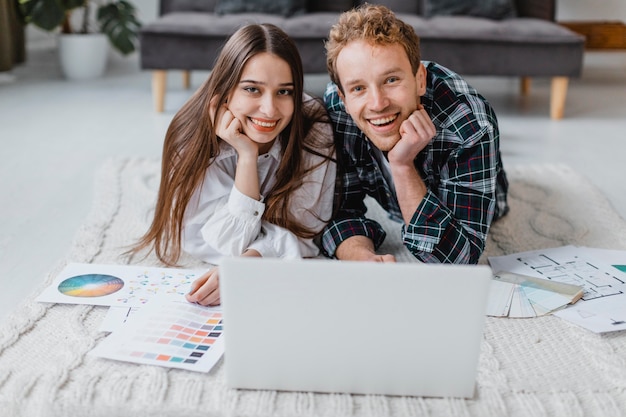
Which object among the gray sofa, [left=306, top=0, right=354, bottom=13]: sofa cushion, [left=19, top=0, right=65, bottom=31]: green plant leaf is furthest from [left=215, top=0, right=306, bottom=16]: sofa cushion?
[left=19, top=0, right=65, bottom=31]: green plant leaf

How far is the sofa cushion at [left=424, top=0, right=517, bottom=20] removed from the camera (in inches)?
140

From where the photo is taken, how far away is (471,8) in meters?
3.55

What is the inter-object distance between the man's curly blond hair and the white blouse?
0.89 ft

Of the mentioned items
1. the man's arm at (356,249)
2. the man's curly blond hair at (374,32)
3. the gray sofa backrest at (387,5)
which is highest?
the man's curly blond hair at (374,32)

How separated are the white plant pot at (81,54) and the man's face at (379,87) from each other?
2891mm

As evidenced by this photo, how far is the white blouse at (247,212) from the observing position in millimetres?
1673

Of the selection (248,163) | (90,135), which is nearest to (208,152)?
(248,163)

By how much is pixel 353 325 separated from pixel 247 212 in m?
0.60

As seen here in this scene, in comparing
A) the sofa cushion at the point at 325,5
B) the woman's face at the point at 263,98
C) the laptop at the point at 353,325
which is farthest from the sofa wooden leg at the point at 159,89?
the laptop at the point at 353,325

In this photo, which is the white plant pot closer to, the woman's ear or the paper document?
the woman's ear

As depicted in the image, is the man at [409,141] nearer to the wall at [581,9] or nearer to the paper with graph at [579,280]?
the paper with graph at [579,280]

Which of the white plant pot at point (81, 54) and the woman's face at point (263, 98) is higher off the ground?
the woman's face at point (263, 98)

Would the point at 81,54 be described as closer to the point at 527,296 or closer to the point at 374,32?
the point at 374,32

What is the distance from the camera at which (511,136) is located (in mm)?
3094
